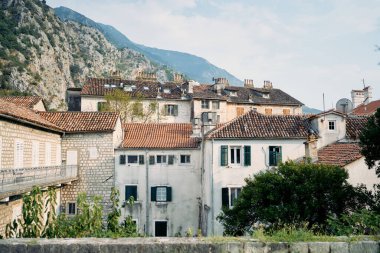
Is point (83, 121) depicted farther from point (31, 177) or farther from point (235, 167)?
point (235, 167)

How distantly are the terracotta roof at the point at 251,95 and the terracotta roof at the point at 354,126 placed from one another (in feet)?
72.7

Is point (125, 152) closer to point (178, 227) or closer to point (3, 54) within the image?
point (178, 227)

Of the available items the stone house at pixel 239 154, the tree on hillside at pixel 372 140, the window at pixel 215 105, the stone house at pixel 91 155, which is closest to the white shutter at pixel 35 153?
the stone house at pixel 91 155

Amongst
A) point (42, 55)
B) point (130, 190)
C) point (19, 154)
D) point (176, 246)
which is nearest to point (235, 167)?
point (130, 190)

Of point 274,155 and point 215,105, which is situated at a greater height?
point 215,105

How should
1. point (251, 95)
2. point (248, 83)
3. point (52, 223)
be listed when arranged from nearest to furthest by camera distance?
1. point (52, 223)
2. point (251, 95)
3. point (248, 83)

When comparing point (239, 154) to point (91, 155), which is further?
point (91, 155)

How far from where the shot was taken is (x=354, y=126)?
1084 inches

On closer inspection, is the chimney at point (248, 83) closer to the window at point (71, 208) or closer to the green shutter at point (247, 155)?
the green shutter at point (247, 155)

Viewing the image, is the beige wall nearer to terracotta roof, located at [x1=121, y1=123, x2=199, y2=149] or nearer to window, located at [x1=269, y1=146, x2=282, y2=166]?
terracotta roof, located at [x1=121, y1=123, x2=199, y2=149]

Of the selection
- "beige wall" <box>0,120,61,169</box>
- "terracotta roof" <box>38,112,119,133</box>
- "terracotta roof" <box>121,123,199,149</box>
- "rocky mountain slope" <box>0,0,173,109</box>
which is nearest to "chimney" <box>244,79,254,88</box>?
"rocky mountain slope" <box>0,0,173,109</box>

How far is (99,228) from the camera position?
7.68 meters

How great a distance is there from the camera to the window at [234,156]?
25.0 meters

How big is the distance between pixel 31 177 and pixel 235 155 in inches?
546
